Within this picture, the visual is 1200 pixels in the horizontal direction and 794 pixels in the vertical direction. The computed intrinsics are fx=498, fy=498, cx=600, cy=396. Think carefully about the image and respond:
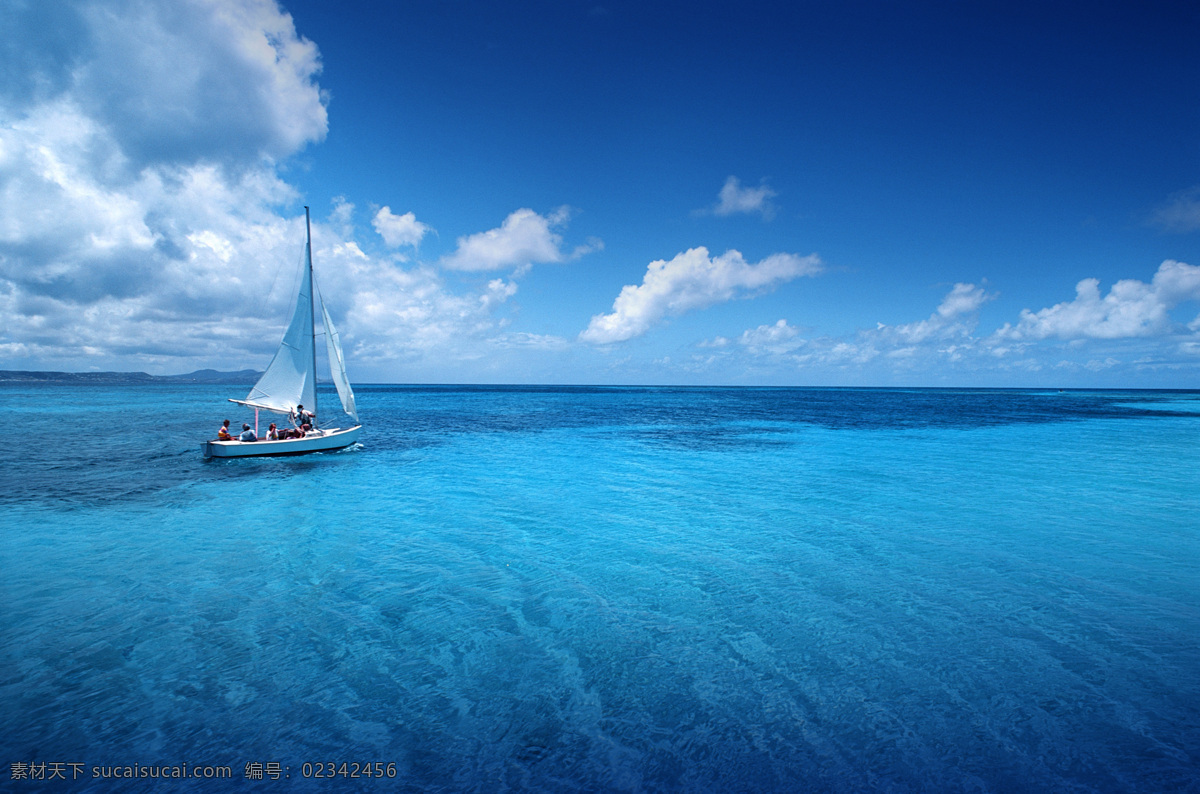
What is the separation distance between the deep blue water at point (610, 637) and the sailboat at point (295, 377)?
22.3 feet

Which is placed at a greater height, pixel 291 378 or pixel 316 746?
pixel 291 378

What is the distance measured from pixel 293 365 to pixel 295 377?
2.23 feet

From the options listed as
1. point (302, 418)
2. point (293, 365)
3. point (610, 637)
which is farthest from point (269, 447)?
point (610, 637)

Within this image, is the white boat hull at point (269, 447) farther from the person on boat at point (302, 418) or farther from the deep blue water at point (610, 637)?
the deep blue water at point (610, 637)

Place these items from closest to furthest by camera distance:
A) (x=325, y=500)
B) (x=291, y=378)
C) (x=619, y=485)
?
(x=325, y=500) → (x=619, y=485) → (x=291, y=378)

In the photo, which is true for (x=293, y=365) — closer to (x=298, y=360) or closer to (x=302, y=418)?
(x=298, y=360)

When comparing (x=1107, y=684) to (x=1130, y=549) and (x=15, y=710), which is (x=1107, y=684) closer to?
(x=1130, y=549)

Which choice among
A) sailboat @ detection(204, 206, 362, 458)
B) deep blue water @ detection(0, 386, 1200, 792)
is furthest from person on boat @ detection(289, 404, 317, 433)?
deep blue water @ detection(0, 386, 1200, 792)

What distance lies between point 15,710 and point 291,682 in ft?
11.0

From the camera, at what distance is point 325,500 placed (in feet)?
63.6

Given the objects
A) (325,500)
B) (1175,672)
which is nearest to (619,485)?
(325,500)

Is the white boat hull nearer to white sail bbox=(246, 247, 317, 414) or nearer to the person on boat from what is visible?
the person on boat

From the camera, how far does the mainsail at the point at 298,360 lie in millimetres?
27062

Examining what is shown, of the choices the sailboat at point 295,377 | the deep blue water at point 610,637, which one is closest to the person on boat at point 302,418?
the sailboat at point 295,377
